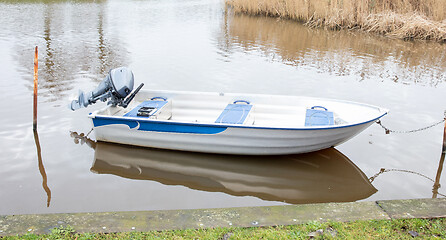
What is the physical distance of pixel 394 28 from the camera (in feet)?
58.1

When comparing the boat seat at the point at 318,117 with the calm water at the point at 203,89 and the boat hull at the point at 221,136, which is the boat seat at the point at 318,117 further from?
the calm water at the point at 203,89

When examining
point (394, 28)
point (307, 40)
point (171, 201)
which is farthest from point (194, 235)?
point (394, 28)

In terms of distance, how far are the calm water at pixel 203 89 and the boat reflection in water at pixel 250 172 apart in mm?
26

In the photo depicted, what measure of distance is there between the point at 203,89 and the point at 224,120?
12.7 ft

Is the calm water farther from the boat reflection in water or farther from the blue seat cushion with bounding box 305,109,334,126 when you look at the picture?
the blue seat cushion with bounding box 305,109,334,126

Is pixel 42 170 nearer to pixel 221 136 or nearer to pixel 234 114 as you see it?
pixel 221 136

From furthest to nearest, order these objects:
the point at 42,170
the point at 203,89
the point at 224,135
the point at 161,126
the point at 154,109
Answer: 1. the point at 203,89
2. the point at 154,109
3. the point at 161,126
4. the point at 224,135
5. the point at 42,170

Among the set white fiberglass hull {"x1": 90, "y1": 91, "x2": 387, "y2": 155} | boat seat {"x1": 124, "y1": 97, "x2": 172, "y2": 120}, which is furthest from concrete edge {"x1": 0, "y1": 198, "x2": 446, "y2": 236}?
boat seat {"x1": 124, "y1": 97, "x2": 172, "y2": 120}

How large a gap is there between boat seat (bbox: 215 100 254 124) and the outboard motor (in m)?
1.63

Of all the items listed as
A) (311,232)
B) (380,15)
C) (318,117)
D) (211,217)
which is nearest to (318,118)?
(318,117)

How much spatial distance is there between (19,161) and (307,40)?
1336 cm

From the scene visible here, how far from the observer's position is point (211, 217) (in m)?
4.04

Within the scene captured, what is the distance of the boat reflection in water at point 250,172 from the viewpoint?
19.6 feet

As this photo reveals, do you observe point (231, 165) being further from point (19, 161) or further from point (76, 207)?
point (19, 161)
